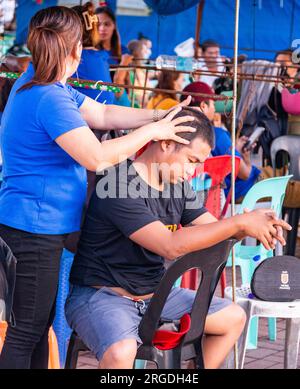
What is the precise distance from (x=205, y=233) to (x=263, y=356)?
2130 mm

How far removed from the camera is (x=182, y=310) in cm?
318

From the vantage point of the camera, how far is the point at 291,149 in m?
6.73

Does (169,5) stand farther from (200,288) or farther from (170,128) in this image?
(200,288)

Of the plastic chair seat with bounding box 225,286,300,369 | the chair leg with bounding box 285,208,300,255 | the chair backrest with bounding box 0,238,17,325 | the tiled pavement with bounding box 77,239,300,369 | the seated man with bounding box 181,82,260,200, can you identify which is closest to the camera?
the chair backrest with bounding box 0,238,17,325

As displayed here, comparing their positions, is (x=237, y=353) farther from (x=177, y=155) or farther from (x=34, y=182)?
(x=34, y=182)

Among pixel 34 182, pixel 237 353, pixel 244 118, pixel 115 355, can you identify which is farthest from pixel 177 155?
pixel 244 118

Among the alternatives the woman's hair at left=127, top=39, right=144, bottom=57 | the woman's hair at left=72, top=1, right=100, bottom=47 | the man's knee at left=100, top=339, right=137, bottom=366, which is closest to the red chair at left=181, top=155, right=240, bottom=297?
the woman's hair at left=72, top=1, right=100, bottom=47

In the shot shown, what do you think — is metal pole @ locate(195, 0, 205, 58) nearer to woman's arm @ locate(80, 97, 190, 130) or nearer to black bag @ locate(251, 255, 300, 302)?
black bag @ locate(251, 255, 300, 302)

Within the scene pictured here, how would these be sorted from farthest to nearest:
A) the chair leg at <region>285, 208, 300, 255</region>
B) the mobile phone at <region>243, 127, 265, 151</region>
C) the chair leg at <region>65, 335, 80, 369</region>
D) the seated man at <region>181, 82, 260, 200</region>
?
the mobile phone at <region>243, 127, 265, 151</region>
the chair leg at <region>285, 208, 300, 255</region>
the seated man at <region>181, 82, 260, 200</region>
the chair leg at <region>65, 335, 80, 369</region>

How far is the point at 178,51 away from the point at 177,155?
23.6 ft

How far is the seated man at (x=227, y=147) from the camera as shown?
19.4ft

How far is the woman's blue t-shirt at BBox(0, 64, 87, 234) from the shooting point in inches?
114

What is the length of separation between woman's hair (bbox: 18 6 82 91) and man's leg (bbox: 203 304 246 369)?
1104mm

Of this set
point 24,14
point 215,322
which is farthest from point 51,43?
point 24,14
